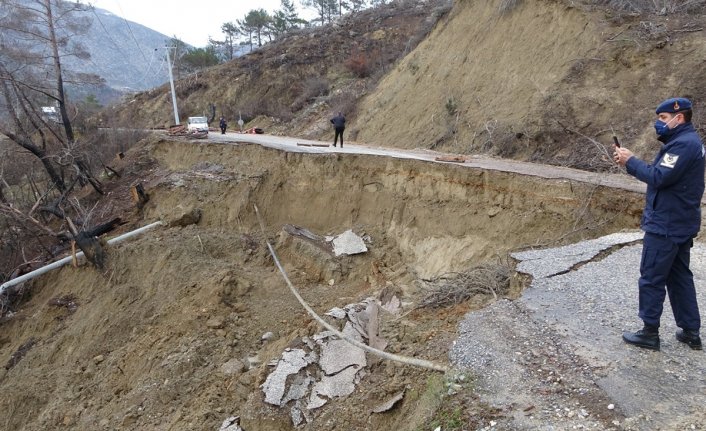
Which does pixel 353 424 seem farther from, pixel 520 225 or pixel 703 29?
pixel 703 29

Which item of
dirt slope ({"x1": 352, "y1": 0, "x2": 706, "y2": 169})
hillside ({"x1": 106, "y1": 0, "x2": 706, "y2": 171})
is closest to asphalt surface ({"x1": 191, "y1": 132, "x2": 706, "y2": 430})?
hillside ({"x1": 106, "y1": 0, "x2": 706, "y2": 171})

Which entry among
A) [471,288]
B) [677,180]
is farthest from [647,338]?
[471,288]

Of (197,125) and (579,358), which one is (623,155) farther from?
(197,125)

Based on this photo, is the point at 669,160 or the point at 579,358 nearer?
the point at 669,160

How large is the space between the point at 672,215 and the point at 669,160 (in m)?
0.41

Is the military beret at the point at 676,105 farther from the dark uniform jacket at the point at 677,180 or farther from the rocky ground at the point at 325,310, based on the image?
the rocky ground at the point at 325,310

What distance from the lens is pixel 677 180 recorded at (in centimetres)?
321

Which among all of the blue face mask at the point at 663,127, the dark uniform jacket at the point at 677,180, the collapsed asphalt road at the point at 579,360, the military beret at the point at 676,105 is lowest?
the collapsed asphalt road at the point at 579,360

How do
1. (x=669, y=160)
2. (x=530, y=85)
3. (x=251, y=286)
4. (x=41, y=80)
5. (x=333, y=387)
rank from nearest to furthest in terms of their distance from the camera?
1. (x=669, y=160)
2. (x=333, y=387)
3. (x=251, y=286)
4. (x=530, y=85)
5. (x=41, y=80)

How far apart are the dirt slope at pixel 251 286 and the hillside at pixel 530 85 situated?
9.47 ft

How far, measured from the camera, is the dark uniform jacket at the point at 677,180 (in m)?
3.17

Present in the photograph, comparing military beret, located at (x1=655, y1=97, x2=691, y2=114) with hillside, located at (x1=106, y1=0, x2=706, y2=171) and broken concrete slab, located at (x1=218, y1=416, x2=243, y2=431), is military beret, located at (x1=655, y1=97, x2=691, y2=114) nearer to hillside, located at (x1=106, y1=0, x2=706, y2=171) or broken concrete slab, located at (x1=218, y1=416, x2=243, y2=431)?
broken concrete slab, located at (x1=218, y1=416, x2=243, y2=431)

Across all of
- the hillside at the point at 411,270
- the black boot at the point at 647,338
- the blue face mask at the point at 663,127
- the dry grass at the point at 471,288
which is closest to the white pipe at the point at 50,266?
the hillside at the point at 411,270

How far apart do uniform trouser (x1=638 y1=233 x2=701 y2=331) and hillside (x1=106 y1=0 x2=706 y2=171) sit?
6112mm
